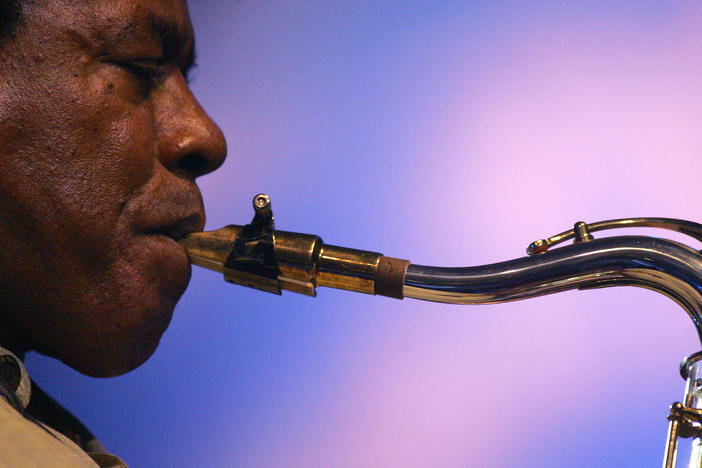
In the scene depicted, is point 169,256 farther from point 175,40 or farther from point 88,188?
point 175,40

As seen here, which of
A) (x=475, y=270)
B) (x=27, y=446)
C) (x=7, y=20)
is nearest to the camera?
(x=27, y=446)

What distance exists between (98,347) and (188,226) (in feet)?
0.53

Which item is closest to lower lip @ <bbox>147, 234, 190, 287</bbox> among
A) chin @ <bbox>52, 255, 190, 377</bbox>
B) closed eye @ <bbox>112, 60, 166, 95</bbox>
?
chin @ <bbox>52, 255, 190, 377</bbox>

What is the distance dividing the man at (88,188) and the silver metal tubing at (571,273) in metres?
0.29

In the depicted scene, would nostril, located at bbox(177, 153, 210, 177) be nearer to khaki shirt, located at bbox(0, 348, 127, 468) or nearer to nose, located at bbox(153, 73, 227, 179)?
nose, located at bbox(153, 73, 227, 179)

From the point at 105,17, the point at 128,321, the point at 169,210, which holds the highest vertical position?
the point at 105,17

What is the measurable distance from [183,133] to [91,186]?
133 mm

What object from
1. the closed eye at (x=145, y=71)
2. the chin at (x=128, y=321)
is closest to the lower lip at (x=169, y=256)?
the chin at (x=128, y=321)

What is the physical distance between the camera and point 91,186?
0.73m

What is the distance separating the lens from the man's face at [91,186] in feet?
2.35

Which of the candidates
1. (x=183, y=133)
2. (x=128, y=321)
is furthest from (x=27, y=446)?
(x=183, y=133)

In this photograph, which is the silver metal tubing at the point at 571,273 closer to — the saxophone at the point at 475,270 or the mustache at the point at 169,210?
the saxophone at the point at 475,270

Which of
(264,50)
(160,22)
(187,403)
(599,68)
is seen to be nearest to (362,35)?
(264,50)

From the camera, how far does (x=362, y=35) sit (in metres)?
1.25
